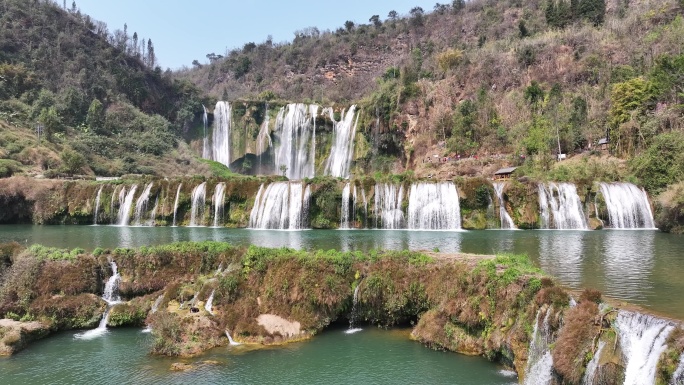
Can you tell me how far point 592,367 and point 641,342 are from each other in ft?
2.94

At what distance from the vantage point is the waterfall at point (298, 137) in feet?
202

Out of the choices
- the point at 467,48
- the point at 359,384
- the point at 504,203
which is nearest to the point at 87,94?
the point at 467,48

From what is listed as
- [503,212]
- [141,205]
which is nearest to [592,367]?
[503,212]

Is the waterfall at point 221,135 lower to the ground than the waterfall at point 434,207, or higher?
higher

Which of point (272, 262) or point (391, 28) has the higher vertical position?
point (391, 28)

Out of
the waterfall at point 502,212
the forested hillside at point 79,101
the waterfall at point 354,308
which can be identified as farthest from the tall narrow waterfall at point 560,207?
the forested hillside at point 79,101

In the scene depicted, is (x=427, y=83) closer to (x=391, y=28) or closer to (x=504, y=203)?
(x=504, y=203)

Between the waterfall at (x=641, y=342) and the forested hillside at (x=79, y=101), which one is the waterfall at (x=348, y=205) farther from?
the forested hillside at (x=79, y=101)

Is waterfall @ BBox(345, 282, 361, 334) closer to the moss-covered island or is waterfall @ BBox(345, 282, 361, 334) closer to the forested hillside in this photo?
the moss-covered island

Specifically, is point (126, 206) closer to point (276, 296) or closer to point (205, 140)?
point (276, 296)

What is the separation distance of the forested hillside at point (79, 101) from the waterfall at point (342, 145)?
19.5 metres

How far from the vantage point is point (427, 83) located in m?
60.2

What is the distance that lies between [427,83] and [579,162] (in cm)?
2511

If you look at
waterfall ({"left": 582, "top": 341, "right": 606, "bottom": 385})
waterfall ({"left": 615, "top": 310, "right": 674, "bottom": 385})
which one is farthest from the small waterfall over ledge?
waterfall ({"left": 582, "top": 341, "right": 606, "bottom": 385})
